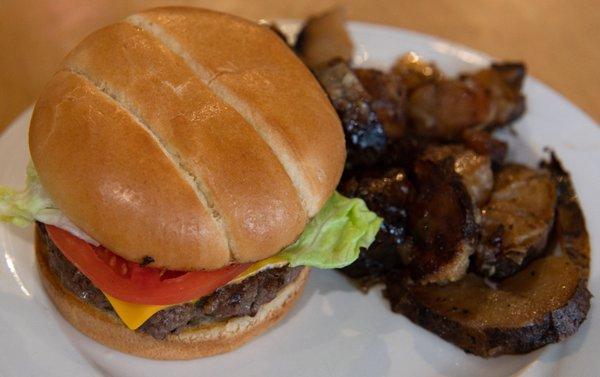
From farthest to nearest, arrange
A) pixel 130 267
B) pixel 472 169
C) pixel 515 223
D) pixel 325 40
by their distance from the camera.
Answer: pixel 325 40 → pixel 472 169 → pixel 515 223 → pixel 130 267

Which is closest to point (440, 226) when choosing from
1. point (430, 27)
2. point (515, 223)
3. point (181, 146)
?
point (515, 223)

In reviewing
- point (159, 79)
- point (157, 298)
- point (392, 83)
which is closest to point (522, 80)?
point (392, 83)

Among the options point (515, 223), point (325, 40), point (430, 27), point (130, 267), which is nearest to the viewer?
point (130, 267)

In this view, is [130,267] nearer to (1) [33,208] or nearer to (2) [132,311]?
(2) [132,311]

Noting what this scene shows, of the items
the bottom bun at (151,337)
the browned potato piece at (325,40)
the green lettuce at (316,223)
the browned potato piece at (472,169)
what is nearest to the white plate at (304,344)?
the bottom bun at (151,337)

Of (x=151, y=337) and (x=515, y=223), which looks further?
(x=515, y=223)

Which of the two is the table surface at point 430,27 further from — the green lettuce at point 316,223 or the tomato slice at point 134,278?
the tomato slice at point 134,278
